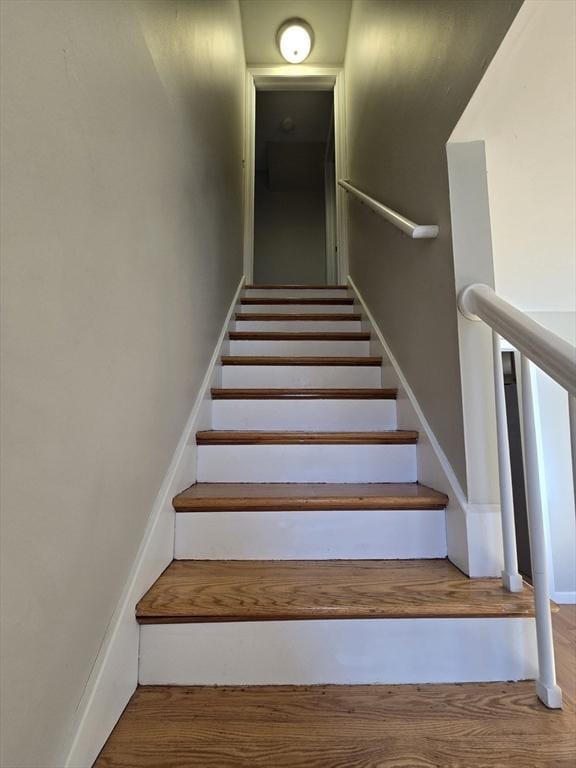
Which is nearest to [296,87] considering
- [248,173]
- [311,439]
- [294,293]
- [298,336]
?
[248,173]

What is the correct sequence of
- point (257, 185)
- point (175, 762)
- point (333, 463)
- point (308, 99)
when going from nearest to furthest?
point (175, 762) < point (333, 463) < point (308, 99) < point (257, 185)

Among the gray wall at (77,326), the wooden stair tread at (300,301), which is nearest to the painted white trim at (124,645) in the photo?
the gray wall at (77,326)

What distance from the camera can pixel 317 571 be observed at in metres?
1.05

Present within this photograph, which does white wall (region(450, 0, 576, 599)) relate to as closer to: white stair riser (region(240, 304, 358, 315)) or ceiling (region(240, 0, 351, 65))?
Answer: white stair riser (region(240, 304, 358, 315))

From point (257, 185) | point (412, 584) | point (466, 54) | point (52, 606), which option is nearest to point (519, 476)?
point (412, 584)

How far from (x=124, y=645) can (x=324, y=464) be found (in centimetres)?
80

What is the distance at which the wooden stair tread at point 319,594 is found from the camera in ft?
2.87

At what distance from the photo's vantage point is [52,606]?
23.2 inches

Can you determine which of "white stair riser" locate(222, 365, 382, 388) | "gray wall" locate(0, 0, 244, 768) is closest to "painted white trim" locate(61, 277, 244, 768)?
"gray wall" locate(0, 0, 244, 768)

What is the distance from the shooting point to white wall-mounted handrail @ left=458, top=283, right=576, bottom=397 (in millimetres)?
736

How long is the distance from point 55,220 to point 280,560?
3.20 feet

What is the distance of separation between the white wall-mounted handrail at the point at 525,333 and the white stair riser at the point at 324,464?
0.58 m

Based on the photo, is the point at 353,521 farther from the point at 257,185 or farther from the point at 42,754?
the point at 257,185

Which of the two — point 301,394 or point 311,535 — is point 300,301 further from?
point 311,535
